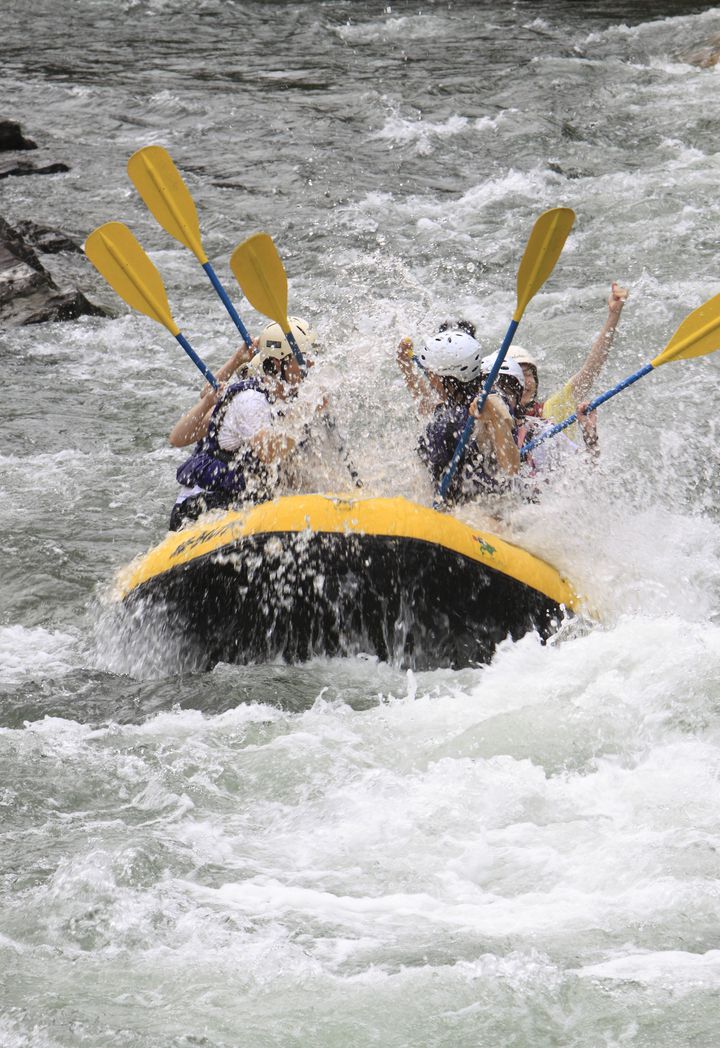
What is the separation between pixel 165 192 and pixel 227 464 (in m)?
1.56

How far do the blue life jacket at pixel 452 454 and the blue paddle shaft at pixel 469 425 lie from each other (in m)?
0.04

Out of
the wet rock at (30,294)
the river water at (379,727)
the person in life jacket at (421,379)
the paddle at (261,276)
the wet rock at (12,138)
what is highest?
the wet rock at (12,138)

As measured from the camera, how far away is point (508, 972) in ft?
10.7

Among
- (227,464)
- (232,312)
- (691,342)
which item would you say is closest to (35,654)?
(227,464)

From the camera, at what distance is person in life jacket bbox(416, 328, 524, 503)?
5281 mm

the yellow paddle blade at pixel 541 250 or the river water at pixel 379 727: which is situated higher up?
the yellow paddle blade at pixel 541 250

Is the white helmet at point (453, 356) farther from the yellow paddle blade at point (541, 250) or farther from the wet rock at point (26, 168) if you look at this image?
the wet rock at point (26, 168)

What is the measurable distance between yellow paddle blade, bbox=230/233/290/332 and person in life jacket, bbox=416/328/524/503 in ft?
2.44

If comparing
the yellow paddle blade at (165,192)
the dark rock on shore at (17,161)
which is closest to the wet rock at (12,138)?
the dark rock on shore at (17,161)

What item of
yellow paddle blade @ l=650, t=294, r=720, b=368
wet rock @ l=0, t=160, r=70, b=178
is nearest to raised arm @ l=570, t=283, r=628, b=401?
yellow paddle blade @ l=650, t=294, r=720, b=368

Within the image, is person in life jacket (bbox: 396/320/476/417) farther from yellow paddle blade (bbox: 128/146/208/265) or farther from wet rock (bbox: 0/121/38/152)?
wet rock (bbox: 0/121/38/152)

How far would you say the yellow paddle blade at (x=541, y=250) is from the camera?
5.59m

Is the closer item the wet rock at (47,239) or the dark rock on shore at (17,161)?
the wet rock at (47,239)

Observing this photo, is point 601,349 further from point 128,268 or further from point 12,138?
point 12,138
